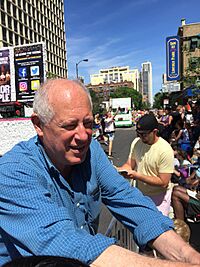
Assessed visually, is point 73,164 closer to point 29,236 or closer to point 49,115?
point 49,115

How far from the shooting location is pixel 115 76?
576 feet

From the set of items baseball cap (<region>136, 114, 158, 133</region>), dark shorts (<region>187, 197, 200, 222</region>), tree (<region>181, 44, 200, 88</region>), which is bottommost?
dark shorts (<region>187, 197, 200, 222</region>)

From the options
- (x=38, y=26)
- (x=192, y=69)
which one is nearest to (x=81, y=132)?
(x=192, y=69)

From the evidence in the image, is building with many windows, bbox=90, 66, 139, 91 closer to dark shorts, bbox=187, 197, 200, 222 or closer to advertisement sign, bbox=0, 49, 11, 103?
advertisement sign, bbox=0, 49, 11, 103

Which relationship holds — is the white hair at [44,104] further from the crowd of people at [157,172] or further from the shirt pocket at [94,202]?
the crowd of people at [157,172]

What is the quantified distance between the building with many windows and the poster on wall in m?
157

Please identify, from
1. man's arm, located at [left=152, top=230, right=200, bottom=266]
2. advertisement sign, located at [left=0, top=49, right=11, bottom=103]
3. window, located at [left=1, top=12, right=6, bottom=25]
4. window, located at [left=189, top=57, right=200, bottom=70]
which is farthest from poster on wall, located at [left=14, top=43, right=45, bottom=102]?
window, located at [left=1, top=12, right=6, bottom=25]

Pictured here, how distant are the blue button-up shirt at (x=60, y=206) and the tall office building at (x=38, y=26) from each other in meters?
46.1

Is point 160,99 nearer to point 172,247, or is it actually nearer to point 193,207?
point 193,207

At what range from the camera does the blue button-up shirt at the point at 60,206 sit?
40.1 inches

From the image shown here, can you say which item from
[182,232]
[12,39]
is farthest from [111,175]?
[12,39]

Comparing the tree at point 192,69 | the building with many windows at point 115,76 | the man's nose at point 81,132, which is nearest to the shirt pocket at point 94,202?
the man's nose at point 81,132

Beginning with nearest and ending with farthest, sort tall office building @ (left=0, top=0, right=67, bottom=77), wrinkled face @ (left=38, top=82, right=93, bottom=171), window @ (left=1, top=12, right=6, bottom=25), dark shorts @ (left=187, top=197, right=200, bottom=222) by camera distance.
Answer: wrinkled face @ (left=38, top=82, right=93, bottom=171) → dark shorts @ (left=187, top=197, right=200, bottom=222) → window @ (left=1, top=12, right=6, bottom=25) → tall office building @ (left=0, top=0, right=67, bottom=77)

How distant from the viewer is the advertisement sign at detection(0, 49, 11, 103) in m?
15.4
